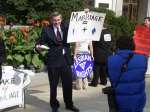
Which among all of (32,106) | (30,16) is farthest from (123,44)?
(30,16)

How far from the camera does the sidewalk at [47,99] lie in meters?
9.81

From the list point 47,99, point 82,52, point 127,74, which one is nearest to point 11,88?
point 47,99

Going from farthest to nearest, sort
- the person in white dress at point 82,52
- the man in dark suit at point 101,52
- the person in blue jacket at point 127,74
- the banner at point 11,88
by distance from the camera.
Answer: the man in dark suit at point 101,52, the person in white dress at point 82,52, the banner at point 11,88, the person in blue jacket at point 127,74

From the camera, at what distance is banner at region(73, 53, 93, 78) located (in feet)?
38.0

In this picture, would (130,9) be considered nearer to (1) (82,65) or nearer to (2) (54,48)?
(1) (82,65)

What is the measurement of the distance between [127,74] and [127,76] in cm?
2

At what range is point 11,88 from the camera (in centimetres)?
932

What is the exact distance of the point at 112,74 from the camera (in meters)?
6.20

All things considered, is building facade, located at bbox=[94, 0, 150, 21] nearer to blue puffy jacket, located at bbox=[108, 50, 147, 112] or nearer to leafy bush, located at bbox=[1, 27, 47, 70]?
leafy bush, located at bbox=[1, 27, 47, 70]

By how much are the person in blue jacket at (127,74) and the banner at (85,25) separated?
380 cm

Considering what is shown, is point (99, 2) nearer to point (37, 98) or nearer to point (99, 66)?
point (99, 66)

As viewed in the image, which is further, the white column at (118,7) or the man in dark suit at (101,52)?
the white column at (118,7)

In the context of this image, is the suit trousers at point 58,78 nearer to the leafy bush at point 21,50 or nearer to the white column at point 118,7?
the leafy bush at point 21,50

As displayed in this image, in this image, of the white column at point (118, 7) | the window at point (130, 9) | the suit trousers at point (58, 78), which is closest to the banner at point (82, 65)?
the suit trousers at point (58, 78)
